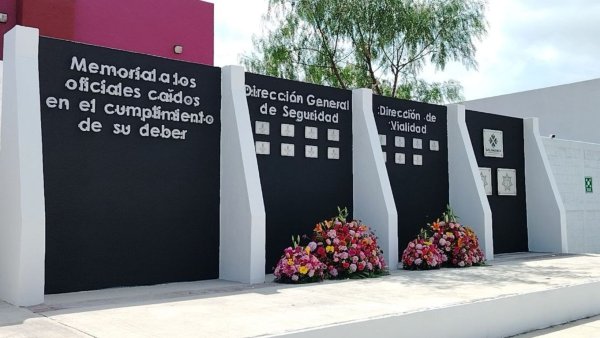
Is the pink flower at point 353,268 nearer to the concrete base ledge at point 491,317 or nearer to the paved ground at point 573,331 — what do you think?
the concrete base ledge at point 491,317

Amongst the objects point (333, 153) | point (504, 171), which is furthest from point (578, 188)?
point (333, 153)

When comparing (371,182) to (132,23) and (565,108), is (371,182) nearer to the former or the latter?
(132,23)

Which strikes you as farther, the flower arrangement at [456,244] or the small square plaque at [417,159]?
the small square plaque at [417,159]

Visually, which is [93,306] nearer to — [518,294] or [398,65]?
[518,294]

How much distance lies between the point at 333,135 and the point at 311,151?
691 mm

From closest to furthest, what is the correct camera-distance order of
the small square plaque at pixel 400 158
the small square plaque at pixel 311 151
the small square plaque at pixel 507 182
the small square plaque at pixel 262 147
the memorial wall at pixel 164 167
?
1. the memorial wall at pixel 164 167
2. the small square plaque at pixel 262 147
3. the small square plaque at pixel 311 151
4. the small square plaque at pixel 400 158
5. the small square plaque at pixel 507 182

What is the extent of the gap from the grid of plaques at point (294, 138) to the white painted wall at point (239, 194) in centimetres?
74

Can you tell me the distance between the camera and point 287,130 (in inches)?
425

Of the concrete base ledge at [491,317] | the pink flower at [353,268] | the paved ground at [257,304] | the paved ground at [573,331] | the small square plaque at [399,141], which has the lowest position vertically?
the paved ground at [573,331]

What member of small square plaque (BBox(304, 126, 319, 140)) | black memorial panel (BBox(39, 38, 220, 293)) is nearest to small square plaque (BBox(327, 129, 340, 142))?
small square plaque (BBox(304, 126, 319, 140))

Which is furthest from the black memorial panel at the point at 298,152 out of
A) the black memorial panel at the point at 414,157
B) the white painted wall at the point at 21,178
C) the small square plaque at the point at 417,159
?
the white painted wall at the point at 21,178

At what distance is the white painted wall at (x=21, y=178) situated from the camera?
6.98 metres

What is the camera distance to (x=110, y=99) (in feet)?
28.4

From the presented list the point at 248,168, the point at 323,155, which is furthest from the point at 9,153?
the point at 323,155
